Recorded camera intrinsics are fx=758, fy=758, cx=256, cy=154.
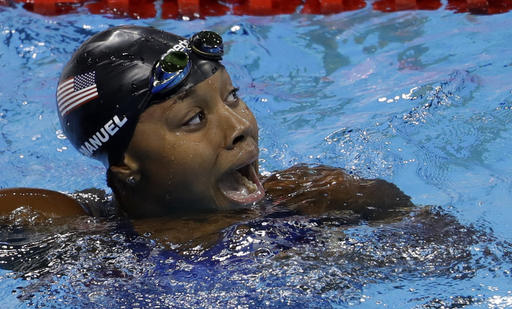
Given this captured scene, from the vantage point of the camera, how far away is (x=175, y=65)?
279cm

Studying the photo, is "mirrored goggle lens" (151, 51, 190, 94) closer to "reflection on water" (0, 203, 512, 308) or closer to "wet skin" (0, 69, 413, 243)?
"wet skin" (0, 69, 413, 243)

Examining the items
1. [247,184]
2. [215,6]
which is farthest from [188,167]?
[215,6]

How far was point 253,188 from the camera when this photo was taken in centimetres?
295

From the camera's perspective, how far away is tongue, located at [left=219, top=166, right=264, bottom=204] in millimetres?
2881

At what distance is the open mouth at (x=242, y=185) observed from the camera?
2.88 m

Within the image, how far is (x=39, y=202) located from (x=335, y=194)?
1.22 meters

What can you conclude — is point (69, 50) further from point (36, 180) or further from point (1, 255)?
point (1, 255)

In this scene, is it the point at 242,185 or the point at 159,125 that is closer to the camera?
the point at 159,125

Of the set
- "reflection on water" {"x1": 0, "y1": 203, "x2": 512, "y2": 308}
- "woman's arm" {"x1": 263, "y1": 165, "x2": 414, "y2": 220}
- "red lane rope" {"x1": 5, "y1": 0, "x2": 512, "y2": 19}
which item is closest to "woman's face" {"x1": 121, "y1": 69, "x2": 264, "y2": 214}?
"reflection on water" {"x1": 0, "y1": 203, "x2": 512, "y2": 308}

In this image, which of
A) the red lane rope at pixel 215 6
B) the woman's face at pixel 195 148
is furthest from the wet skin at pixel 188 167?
the red lane rope at pixel 215 6

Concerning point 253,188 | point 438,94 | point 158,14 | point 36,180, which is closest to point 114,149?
point 253,188

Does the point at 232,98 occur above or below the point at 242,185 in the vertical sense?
above

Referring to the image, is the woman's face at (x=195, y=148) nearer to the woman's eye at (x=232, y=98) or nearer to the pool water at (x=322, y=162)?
the woman's eye at (x=232, y=98)

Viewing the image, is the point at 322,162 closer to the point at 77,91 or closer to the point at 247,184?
the point at 247,184
